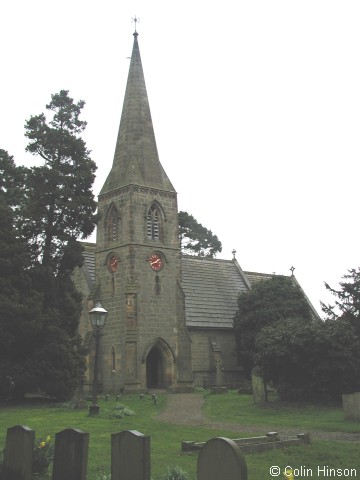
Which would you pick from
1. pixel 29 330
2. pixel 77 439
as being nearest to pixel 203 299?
pixel 29 330

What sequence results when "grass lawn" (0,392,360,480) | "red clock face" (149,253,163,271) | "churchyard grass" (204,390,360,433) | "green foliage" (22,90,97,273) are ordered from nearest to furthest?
"grass lawn" (0,392,360,480) < "churchyard grass" (204,390,360,433) < "green foliage" (22,90,97,273) < "red clock face" (149,253,163,271)

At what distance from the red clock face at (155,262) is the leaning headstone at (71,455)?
27813 mm

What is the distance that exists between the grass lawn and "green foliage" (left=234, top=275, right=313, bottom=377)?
1180cm

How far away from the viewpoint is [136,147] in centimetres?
3631

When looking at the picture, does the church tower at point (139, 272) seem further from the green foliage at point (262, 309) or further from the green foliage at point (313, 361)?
the green foliage at point (313, 361)

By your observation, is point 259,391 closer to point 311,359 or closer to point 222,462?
point 311,359

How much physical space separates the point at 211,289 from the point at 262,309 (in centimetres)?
635

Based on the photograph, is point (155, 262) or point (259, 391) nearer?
point (259, 391)

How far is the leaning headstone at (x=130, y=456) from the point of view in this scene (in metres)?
5.61

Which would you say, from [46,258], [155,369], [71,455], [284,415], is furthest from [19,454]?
[155,369]

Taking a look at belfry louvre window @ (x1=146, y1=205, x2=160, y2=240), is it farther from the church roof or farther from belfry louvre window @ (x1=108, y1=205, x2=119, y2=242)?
the church roof

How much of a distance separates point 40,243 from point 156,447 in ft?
53.6

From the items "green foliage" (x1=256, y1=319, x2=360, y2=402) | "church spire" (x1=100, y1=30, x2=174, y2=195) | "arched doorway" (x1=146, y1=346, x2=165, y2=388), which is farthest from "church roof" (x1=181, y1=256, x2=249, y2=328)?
"green foliage" (x1=256, y1=319, x2=360, y2=402)

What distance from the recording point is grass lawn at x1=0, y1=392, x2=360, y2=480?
9070mm
